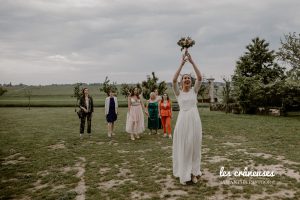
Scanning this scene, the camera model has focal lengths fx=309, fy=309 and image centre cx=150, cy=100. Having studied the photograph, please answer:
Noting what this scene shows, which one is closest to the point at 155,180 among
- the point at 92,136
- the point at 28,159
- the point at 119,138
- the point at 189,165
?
the point at 189,165

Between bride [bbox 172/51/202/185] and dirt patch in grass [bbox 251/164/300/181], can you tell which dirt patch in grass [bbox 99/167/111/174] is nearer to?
bride [bbox 172/51/202/185]

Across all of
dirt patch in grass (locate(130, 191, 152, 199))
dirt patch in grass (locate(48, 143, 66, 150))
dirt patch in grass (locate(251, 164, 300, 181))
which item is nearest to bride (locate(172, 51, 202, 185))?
dirt patch in grass (locate(130, 191, 152, 199))

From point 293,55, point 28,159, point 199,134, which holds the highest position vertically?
point 293,55

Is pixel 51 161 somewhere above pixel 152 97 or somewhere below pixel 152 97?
below

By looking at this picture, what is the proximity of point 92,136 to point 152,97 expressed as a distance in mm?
3532

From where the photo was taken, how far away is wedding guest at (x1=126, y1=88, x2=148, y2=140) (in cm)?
1412

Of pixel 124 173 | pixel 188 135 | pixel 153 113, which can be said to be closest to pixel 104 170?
pixel 124 173

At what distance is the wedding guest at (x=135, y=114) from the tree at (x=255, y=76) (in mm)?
16028

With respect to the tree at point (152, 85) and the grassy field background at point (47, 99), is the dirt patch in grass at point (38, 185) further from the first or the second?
the grassy field background at point (47, 99)

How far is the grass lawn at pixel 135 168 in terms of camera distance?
6559 mm

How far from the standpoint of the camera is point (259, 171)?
7.98 m

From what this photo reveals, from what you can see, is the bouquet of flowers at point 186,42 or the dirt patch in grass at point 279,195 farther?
the bouquet of flowers at point 186,42

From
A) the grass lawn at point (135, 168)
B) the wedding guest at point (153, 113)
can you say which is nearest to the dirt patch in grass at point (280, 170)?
the grass lawn at point (135, 168)

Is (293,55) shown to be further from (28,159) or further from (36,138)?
(28,159)
